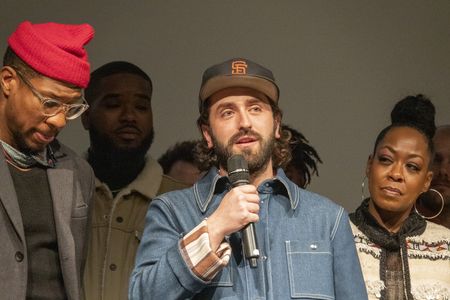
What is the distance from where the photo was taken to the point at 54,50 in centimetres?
284

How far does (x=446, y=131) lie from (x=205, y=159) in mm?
1616

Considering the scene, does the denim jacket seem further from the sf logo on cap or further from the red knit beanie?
the red knit beanie

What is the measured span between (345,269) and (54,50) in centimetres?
112

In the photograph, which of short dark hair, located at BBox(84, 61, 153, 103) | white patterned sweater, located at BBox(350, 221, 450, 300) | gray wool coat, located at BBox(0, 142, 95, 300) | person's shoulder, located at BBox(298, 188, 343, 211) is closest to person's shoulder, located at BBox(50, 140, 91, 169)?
gray wool coat, located at BBox(0, 142, 95, 300)

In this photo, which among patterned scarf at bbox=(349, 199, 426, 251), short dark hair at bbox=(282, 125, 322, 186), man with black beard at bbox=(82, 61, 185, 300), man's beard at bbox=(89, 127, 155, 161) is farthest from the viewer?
short dark hair at bbox=(282, 125, 322, 186)

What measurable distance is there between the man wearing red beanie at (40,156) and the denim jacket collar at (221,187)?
0.41 meters

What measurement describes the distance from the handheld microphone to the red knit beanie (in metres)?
0.56

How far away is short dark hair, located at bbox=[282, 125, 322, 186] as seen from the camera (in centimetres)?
429

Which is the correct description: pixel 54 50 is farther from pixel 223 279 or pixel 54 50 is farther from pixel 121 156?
pixel 121 156

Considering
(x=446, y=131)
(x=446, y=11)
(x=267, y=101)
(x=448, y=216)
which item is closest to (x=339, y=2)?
(x=446, y=11)

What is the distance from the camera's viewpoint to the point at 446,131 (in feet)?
14.1

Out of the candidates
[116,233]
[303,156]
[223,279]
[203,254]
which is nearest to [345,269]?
[223,279]

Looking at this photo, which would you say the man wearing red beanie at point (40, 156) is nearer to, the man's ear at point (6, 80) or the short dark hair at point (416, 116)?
the man's ear at point (6, 80)

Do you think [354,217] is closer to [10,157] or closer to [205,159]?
[205,159]
